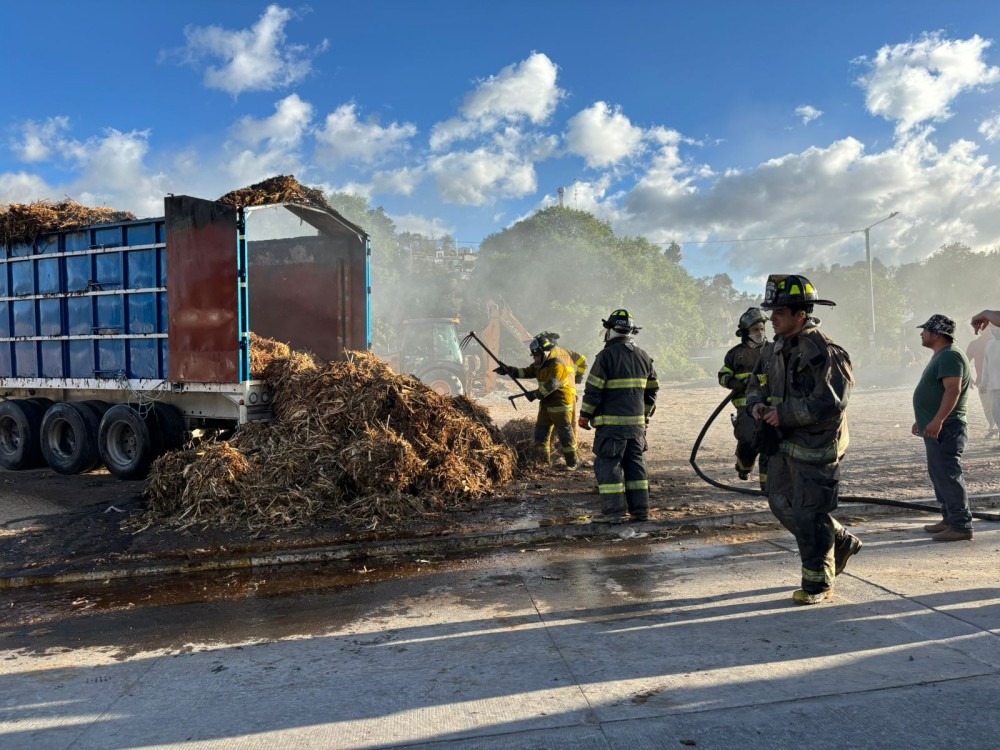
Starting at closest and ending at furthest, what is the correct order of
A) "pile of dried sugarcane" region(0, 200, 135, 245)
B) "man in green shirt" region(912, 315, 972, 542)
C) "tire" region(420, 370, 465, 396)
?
"man in green shirt" region(912, 315, 972, 542)
"pile of dried sugarcane" region(0, 200, 135, 245)
"tire" region(420, 370, 465, 396)

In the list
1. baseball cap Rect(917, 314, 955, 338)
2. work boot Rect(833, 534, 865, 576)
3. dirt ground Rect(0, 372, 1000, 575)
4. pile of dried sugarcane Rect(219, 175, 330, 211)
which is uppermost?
pile of dried sugarcane Rect(219, 175, 330, 211)

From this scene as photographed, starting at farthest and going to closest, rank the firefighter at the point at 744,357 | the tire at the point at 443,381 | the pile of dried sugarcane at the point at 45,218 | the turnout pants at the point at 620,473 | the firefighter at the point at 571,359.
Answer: the tire at the point at 443,381, the pile of dried sugarcane at the point at 45,218, the firefighter at the point at 571,359, the firefighter at the point at 744,357, the turnout pants at the point at 620,473

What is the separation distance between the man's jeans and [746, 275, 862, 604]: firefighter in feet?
5.32

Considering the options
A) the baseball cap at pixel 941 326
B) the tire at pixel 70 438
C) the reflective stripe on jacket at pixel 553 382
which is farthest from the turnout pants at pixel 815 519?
the tire at pixel 70 438

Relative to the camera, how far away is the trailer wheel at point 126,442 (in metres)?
7.59

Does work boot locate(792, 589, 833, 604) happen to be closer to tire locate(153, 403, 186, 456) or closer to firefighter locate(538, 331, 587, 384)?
firefighter locate(538, 331, 587, 384)

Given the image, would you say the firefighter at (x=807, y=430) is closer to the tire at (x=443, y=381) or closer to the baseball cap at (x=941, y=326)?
the baseball cap at (x=941, y=326)

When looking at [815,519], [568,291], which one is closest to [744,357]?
[815,519]

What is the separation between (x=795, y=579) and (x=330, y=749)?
3093 millimetres

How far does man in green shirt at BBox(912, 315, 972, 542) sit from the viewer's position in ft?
16.6

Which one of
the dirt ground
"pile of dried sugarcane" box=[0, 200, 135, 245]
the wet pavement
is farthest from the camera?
"pile of dried sugarcane" box=[0, 200, 135, 245]

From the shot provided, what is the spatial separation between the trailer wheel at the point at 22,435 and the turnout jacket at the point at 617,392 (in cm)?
719

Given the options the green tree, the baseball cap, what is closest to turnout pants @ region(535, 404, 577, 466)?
the baseball cap

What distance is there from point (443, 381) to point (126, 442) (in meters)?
7.91
